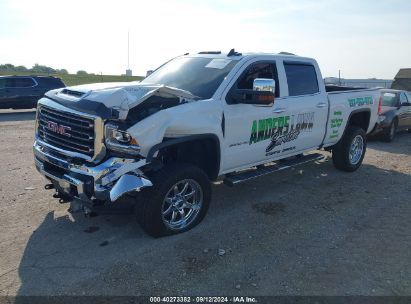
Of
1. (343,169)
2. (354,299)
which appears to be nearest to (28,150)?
(343,169)

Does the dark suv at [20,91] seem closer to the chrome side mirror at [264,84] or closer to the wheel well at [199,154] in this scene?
the wheel well at [199,154]

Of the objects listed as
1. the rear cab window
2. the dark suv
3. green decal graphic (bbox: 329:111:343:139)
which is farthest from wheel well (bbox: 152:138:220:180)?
the dark suv

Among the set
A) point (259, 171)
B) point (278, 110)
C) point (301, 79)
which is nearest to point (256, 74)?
point (278, 110)

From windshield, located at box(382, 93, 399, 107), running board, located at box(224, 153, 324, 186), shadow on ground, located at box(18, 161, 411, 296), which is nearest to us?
shadow on ground, located at box(18, 161, 411, 296)

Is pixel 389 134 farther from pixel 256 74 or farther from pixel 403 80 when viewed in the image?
pixel 403 80

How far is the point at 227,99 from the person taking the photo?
4.71 metres

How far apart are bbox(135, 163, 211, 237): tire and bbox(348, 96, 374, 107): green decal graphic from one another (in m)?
3.89

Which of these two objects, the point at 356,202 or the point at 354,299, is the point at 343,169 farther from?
the point at 354,299

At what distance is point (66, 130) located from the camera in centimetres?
410

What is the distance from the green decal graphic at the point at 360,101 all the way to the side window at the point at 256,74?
222 centimetres

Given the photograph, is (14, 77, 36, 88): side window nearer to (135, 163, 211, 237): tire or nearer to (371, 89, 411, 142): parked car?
(371, 89, 411, 142): parked car

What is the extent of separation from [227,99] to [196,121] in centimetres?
62

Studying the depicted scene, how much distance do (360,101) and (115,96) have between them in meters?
A: 5.17

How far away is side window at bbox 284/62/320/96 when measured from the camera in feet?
19.0
